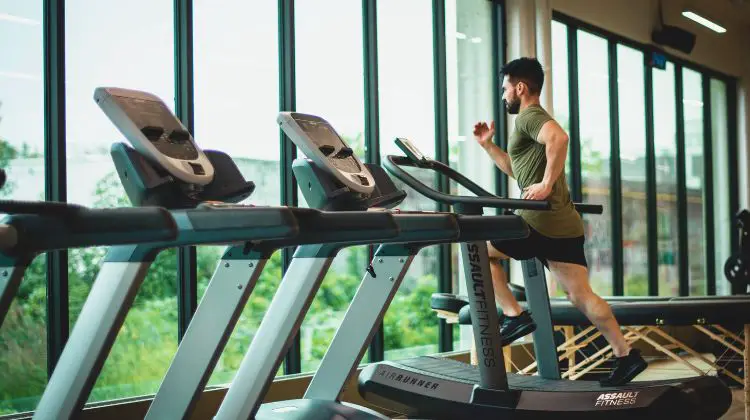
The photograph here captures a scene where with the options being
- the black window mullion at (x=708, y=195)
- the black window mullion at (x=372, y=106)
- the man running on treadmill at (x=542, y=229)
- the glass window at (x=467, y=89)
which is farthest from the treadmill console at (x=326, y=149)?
Answer: the black window mullion at (x=708, y=195)

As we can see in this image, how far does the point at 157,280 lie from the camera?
4.41 metres

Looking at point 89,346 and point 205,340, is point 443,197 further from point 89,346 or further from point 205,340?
point 89,346

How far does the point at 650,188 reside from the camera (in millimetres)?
8484

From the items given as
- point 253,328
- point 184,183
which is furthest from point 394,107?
point 184,183

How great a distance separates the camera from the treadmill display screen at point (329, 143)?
3.08 metres

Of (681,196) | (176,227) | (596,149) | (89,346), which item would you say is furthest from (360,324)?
(681,196)

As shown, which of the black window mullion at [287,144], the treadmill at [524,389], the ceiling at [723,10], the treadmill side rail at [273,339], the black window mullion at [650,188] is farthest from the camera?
the ceiling at [723,10]

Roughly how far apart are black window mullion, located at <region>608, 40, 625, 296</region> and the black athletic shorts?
13.9 ft

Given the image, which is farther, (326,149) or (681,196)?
(681,196)

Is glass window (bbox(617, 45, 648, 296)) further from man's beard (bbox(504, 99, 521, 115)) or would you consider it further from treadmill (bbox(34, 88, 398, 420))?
treadmill (bbox(34, 88, 398, 420))

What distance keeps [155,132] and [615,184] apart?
19.5 ft

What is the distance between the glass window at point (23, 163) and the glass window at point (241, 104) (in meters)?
0.84

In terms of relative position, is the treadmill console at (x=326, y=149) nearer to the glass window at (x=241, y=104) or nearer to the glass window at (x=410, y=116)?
the glass window at (x=241, y=104)

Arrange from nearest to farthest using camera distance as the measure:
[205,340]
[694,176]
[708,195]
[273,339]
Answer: [205,340] < [273,339] < [694,176] < [708,195]
